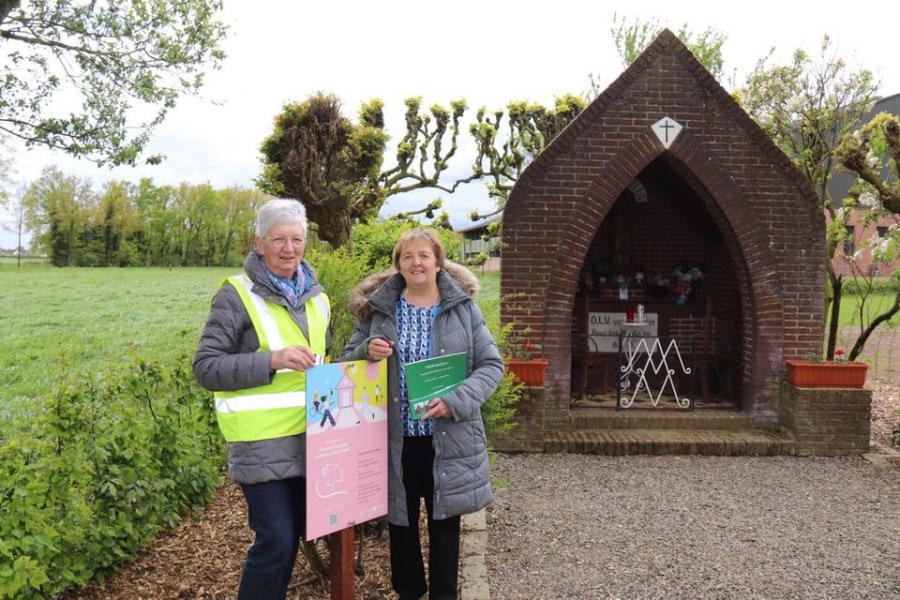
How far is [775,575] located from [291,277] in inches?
143

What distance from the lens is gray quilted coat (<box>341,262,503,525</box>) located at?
3.07 meters

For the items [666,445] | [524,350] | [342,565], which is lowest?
[666,445]

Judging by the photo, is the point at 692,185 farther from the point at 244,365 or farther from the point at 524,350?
the point at 244,365

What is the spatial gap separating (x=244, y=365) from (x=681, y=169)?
622 cm

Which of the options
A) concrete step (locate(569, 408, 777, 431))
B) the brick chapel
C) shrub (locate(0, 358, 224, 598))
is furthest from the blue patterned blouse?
concrete step (locate(569, 408, 777, 431))

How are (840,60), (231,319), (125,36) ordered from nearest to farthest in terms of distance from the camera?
(231,319) → (125,36) → (840,60)

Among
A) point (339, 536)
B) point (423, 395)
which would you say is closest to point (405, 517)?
point (339, 536)

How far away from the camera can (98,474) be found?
146 inches

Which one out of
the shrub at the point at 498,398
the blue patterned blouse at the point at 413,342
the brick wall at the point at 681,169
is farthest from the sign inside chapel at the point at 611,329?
the blue patterned blouse at the point at 413,342

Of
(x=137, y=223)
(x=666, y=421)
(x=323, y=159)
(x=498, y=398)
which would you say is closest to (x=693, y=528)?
(x=498, y=398)

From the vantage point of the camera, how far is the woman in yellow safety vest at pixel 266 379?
2.53 m

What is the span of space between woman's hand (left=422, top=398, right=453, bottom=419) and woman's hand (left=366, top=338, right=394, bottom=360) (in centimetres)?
29

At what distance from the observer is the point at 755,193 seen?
7387 millimetres

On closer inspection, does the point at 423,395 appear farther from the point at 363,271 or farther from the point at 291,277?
the point at 363,271
